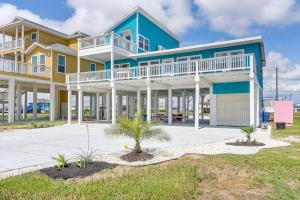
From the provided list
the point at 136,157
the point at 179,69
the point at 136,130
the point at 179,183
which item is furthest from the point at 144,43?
the point at 179,183

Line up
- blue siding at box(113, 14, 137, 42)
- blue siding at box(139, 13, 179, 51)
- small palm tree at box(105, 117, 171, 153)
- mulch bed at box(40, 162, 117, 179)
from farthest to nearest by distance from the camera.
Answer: blue siding at box(139, 13, 179, 51) < blue siding at box(113, 14, 137, 42) < small palm tree at box(105, 117, 171, 153) < mulch bed at box(40, 162, 117, 179)

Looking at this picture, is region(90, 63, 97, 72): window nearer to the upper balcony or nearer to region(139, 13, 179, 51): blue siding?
the upper balcony

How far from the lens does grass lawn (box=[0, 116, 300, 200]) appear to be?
4604 mm

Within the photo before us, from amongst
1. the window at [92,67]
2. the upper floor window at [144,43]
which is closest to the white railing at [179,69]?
the upper floor window at [144,43]

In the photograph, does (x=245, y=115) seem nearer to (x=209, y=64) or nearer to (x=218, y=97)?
(x=218, y=97)

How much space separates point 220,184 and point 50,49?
76.2ft

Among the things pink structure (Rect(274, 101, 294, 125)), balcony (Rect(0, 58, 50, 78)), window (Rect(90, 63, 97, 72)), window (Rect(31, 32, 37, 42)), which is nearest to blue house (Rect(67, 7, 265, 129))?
pink structure (Rect(274, 101, 294, 125))

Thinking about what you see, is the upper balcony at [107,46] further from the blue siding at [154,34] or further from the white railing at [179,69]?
the blue siding at [154,34]

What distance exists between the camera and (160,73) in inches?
748

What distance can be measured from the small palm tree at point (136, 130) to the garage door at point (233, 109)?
13.3 metres

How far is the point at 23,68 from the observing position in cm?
2275

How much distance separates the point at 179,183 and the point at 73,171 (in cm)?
269

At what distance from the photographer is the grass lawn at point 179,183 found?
181 inches

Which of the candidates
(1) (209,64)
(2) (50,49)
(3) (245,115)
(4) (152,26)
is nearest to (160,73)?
(1) (209,64)
